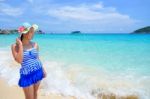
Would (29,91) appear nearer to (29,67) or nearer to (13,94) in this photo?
(29,67)

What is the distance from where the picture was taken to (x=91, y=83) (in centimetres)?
741

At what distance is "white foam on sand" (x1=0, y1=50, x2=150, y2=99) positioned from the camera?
6.37 meters

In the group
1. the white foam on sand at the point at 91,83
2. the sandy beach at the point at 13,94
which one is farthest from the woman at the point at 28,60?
the white foam on sand at the point at 91,83

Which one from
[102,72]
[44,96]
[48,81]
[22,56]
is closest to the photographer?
[22,56]

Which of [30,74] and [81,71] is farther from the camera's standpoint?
[81,71]

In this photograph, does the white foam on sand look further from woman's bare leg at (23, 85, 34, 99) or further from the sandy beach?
woman's bare leg at (23, 85, 34, 99)

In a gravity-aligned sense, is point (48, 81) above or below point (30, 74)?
below

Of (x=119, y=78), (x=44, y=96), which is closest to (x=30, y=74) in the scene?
(x=44, y=96)

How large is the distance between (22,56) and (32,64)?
0.18m

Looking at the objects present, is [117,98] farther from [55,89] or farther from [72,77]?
[72,77]

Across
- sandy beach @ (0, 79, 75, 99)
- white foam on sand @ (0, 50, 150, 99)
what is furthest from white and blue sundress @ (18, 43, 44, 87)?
white foam on sand @ (0, 50, 150, 99)

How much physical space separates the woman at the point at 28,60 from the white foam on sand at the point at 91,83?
207 centimetres

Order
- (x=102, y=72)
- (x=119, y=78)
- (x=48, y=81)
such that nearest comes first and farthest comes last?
(x=48, y=81)
(x=119, y=78)
(x=102, y=72)

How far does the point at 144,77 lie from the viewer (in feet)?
27.2
